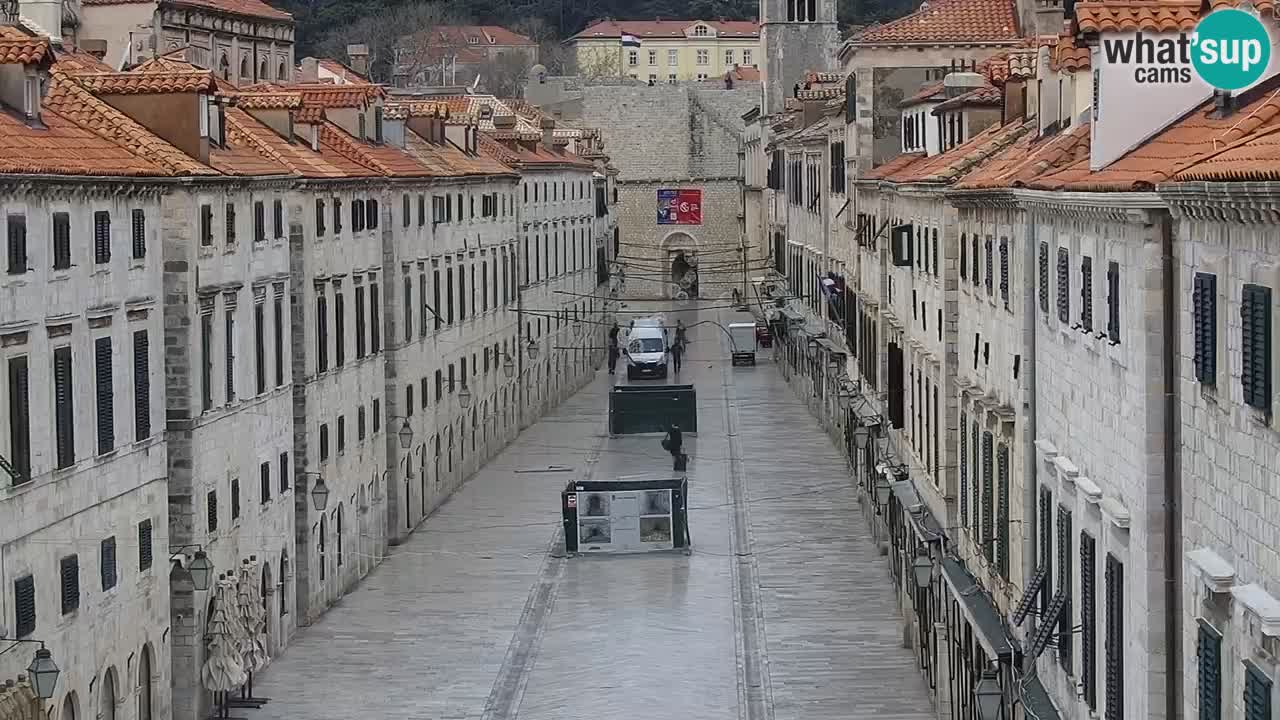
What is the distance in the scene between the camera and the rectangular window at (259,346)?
137ft

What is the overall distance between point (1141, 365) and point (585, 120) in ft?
399

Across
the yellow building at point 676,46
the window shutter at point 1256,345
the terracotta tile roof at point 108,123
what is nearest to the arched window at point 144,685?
the terracotta tile roof at point 108,123

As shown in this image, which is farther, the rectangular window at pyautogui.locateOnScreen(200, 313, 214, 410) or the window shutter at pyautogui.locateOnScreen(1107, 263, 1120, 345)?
the rectangular window at pyautogui.locateOnScreen(200, 313, 214, 410)

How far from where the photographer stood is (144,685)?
3444 centimetres

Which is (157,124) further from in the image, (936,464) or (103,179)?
(936,464)

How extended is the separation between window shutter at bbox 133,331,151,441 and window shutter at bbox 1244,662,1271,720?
71.2 feet

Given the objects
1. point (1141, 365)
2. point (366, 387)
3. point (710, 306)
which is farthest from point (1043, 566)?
point (710, 306)

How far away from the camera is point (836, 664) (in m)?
40.8

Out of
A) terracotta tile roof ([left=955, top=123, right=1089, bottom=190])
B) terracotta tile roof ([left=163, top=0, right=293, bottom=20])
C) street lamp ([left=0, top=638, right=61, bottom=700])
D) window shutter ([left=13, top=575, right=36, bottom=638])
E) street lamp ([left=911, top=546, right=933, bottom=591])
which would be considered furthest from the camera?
terracotta tile roof ([left=163, top=0, right=293, bottom=20])

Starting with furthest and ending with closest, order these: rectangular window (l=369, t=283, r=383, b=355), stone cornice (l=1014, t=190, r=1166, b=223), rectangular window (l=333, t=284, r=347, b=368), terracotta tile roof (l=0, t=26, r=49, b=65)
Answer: rectangular window (l=369, t=283, r=383, b=355) < rectangular window (l=333, t=284, r=347, b=368) < terracotta tile roof (l=0, t=26, r=49, b=65) < stone cornice (l=1014, t=190, r=1166, b=223)

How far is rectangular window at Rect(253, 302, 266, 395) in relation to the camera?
137ft

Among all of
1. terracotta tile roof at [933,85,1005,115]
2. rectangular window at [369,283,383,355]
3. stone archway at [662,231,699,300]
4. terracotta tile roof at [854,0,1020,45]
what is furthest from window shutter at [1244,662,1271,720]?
stone archway at [662,231,699,300]

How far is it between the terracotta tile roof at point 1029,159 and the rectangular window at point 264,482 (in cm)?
1405

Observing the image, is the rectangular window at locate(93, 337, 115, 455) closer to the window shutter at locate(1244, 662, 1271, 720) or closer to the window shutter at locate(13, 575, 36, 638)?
the window shutter at locate(13, 575, 36, 638)
